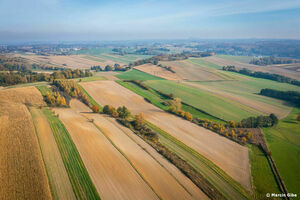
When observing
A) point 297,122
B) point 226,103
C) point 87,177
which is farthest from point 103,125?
point 297,122

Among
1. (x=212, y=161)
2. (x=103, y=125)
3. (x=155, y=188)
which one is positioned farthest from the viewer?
(x=103, y=125)

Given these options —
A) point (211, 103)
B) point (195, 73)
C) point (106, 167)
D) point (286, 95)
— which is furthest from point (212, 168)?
point (195, 73)

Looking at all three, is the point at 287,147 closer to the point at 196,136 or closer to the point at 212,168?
the point at 196,136

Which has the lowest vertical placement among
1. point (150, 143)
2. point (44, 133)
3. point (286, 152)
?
point (286, 152)

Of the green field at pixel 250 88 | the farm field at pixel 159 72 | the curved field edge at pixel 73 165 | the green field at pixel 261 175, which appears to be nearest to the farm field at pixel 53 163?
the curved field edge at pixel 73 165

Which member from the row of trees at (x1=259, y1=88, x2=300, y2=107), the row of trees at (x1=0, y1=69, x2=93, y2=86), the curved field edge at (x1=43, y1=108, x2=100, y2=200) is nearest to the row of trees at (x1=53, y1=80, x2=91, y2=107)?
the row of trees at (x1=0, y1=69, x2=93, y2=86)

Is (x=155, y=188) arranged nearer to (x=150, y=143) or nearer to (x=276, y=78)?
(x=150, y=143)
